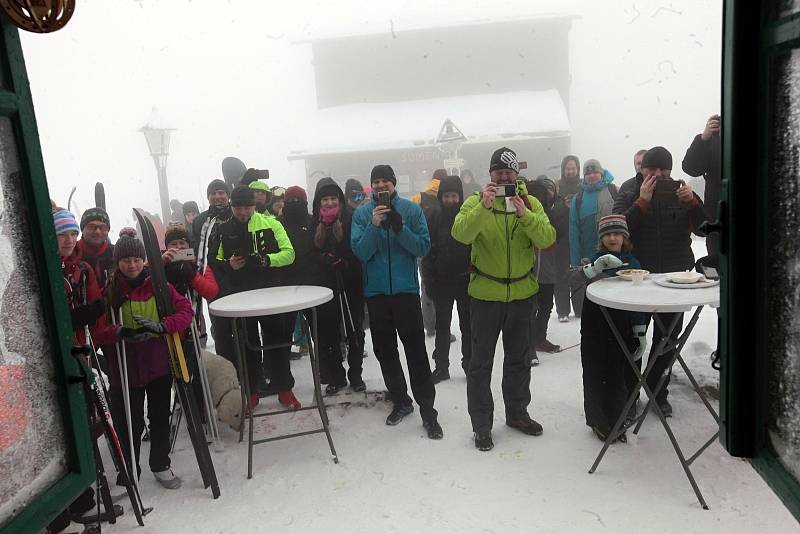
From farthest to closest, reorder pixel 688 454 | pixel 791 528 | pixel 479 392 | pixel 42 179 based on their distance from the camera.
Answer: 1. pixel 479 392
2. pixel 688 454
3. pixel 791 528
4. pixel 42 179

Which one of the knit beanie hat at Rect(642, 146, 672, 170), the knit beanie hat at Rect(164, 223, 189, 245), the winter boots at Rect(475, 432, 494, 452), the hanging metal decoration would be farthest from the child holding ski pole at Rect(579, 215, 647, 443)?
the hanging metal decoration

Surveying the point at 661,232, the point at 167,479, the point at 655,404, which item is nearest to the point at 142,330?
the point at 167,479

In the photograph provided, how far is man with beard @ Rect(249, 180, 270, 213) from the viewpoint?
214 inches

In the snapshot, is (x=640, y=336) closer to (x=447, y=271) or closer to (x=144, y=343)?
(x=447, y=271)

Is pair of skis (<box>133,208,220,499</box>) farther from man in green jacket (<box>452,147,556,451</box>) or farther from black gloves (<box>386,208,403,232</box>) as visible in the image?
man in green jacket (<box>452,147,556,451</box>)

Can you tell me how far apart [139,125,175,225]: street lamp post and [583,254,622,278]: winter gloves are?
25.9 ft

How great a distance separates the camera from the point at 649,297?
2.84 m

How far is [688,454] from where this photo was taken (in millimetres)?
3404

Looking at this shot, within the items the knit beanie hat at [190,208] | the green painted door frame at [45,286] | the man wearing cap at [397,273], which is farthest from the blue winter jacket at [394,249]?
the knit beanie hat at [190,208]

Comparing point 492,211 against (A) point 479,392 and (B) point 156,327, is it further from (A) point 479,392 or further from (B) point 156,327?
(B) point 156,327

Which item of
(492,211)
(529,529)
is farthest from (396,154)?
(529,529)

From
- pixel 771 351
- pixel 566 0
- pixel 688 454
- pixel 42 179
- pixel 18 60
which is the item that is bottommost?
pixel 688 454

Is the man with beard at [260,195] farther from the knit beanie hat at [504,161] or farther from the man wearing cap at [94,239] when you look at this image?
the knit beanie hat at [504,161]

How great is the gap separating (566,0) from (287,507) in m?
19.7
